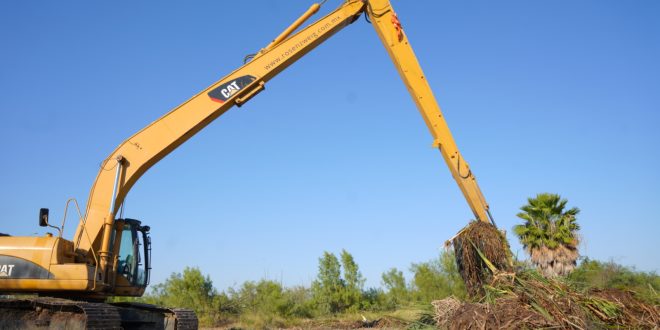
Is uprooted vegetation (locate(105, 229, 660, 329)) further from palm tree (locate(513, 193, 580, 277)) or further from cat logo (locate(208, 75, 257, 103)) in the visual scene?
cat logo (locate(208, 75, 257, 103))

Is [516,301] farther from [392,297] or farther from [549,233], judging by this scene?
[392,297]

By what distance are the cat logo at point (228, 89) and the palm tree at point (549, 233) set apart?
523 inches

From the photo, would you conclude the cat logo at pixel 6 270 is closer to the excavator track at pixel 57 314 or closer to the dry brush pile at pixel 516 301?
the excavator track at pixel 57 314

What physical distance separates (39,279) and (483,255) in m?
7.40

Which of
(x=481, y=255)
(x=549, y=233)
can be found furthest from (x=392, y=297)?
(x=481, y=255)

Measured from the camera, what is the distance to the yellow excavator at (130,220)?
9211 millimetres

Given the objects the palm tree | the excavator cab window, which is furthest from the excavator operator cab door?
the palm tree

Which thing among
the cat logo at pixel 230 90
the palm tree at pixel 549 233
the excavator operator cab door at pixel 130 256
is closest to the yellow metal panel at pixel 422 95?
the cat logo at pixel 230 90

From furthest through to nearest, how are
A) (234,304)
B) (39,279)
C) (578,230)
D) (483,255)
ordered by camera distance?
(234,304)
(578,230)
(483,255)
(39,279)

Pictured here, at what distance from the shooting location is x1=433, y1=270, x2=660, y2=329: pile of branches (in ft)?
27.1

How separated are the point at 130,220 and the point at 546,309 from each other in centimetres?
733

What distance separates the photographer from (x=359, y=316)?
22141 mm

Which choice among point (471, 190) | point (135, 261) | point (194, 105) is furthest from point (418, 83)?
point (135, 261)

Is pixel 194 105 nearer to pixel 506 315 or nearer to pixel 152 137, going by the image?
pixel 152 137
